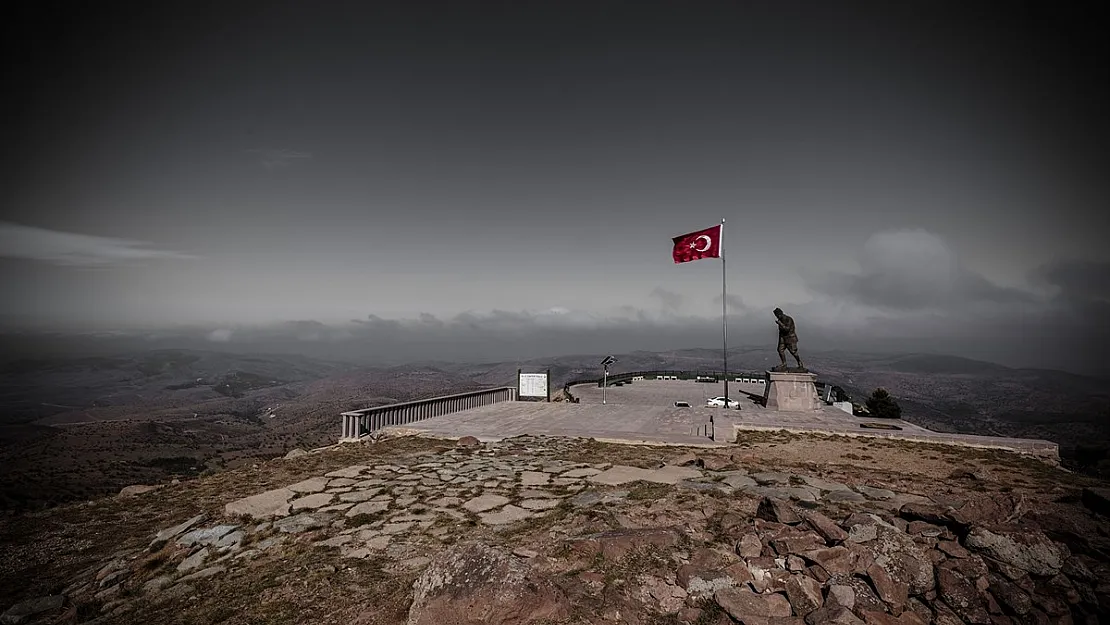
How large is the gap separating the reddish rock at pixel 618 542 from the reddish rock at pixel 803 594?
112 cm

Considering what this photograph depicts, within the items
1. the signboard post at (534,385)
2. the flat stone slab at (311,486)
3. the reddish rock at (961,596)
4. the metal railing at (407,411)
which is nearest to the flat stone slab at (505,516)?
the flat stone slab at (311,486)

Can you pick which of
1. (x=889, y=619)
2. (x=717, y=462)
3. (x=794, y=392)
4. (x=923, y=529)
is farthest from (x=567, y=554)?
(x=794, y=392)

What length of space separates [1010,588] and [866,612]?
150 cm

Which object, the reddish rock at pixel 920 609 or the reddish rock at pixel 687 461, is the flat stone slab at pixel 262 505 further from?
the reddish rock at pixel 920 609

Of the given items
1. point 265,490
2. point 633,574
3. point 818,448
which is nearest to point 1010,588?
point 633,574

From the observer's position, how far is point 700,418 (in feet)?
54.5

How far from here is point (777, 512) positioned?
5.50 metres

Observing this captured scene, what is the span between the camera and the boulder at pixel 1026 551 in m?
4.49

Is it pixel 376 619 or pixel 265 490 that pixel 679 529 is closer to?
pixel 376 619

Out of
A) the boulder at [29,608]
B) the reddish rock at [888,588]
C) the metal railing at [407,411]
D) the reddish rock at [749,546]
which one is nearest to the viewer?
the reddish rock at [888,588]

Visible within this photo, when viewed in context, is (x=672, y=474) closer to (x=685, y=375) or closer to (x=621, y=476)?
(x=621, y=476)

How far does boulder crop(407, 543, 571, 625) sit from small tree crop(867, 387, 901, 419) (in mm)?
26826

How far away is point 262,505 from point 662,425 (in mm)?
11467

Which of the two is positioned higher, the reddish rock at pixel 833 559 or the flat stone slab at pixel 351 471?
the reddish rock at pixel 833 559
